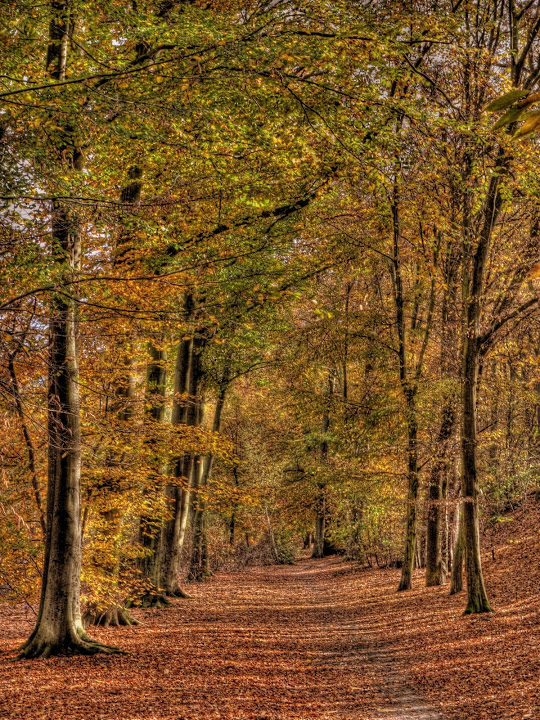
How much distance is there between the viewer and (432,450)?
1535 centimetres

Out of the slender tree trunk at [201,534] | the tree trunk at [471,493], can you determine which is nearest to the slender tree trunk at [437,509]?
the tree trunk at [471,493]

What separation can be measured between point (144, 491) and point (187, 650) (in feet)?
11.2

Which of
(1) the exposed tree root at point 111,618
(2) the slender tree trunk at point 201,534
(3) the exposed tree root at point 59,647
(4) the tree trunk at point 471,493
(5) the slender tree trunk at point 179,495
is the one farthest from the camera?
(2) the slender tree trunk at point 201,534

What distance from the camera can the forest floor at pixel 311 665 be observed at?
21.4 feet

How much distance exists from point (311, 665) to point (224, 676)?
156cm

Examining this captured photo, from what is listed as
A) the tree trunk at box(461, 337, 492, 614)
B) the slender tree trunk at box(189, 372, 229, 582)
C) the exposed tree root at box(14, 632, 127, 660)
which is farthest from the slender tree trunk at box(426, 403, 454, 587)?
the exposed tree root at box(14, 632, 127, 660)

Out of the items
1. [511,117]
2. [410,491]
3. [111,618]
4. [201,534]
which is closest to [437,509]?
[410,491]

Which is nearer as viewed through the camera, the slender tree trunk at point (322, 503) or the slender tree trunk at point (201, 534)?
the slender tree trunk at point (201, 534)

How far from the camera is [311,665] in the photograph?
29.9ft

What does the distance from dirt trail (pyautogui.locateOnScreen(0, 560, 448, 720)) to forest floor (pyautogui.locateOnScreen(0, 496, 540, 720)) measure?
Answer: 2 centimetres

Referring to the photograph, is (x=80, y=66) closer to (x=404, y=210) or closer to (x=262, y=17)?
(x=262, y=17)

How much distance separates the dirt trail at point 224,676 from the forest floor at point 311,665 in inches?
0.8

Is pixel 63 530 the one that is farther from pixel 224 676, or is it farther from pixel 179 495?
pixel 179 495

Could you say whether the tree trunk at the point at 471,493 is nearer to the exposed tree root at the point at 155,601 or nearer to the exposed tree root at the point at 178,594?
the exposed tree root at the point at 155,601
